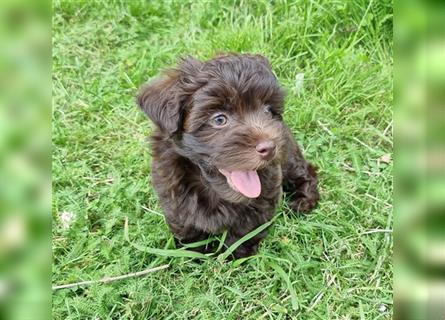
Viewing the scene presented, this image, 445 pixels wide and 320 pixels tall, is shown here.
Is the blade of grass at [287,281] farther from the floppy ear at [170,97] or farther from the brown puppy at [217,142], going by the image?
the floppy ear at [170,97]

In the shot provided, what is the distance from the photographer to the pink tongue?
97.1 inches

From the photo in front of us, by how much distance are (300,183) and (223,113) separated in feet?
3.44

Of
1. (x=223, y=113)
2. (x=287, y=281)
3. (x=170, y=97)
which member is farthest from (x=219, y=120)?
(x=287, y=281)

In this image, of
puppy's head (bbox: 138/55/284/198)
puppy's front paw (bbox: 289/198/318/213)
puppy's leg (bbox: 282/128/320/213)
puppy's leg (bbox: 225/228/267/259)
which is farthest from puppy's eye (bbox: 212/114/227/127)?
puppy's front paw (bbox: 289/198/318/213)

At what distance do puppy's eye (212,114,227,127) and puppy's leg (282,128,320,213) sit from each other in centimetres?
88

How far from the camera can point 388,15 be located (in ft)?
12.6

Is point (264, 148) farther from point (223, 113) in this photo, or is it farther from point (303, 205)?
point (303, 205)

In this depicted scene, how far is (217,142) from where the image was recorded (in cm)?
227

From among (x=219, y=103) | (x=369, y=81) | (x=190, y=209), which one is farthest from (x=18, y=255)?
(x=369, y=81)

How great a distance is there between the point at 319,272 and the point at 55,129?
2.03 m

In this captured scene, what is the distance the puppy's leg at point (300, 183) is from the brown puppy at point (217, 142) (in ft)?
1.28

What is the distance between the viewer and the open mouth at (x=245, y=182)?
246cm

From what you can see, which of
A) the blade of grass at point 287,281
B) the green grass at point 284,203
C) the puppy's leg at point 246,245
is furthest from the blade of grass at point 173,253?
the blade of grass at point 287,281

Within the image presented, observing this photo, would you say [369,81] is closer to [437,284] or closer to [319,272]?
[319,272]
